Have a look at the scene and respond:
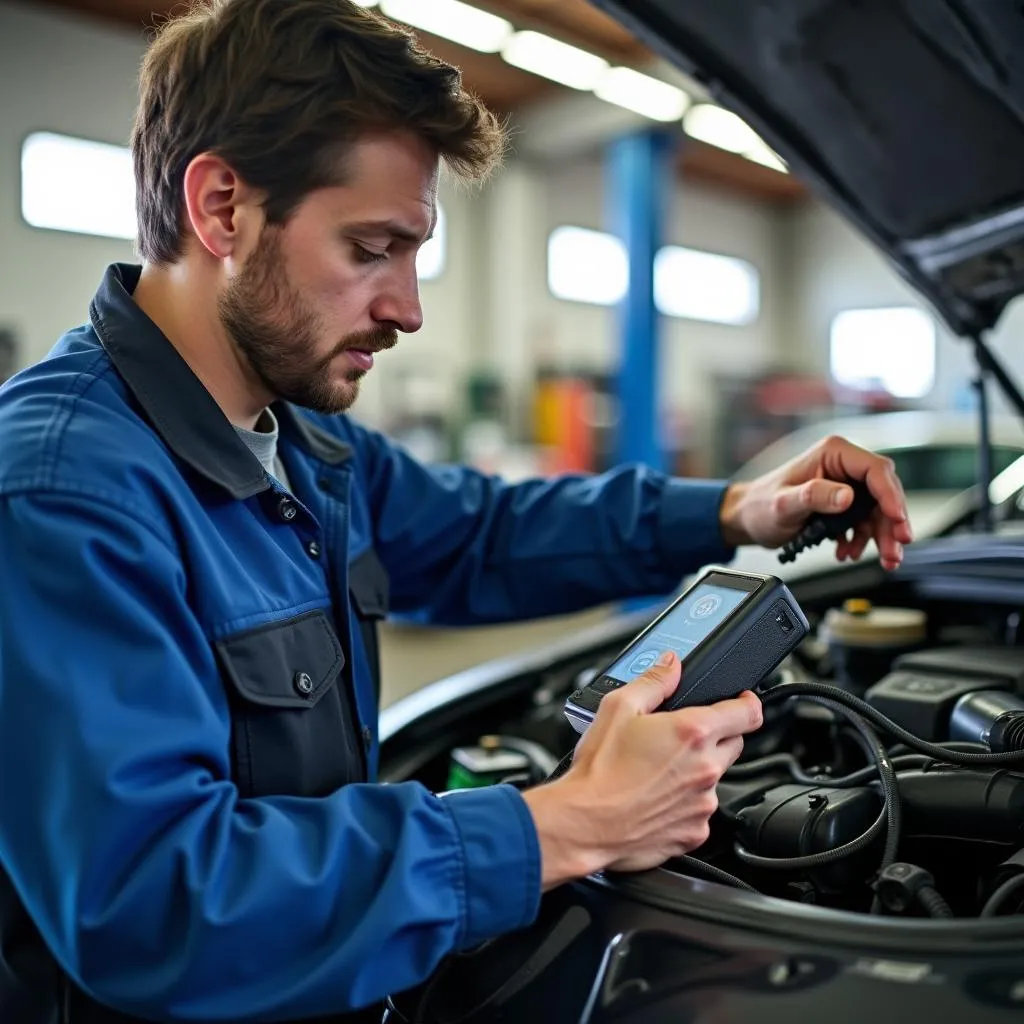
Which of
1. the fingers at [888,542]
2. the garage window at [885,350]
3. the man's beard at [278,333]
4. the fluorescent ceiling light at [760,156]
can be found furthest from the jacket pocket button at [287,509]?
the garage window at [885,350]

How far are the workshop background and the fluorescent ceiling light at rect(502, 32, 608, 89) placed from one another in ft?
0.05

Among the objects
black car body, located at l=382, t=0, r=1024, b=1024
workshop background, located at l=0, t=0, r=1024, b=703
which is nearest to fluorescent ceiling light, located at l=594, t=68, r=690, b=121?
workshop background, located at l=0, t=0, r=1024, b=703

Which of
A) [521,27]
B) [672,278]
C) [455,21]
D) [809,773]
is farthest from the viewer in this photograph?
[672,278]

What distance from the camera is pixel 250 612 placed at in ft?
3.03

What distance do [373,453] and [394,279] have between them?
1.64ft

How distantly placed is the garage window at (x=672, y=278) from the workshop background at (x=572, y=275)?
0.03 metres

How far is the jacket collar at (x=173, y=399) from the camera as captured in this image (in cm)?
94

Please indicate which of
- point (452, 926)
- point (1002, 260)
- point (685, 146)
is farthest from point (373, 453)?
point (685, 146)

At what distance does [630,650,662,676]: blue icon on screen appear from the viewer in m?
0.95

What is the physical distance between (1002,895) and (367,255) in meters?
0.77

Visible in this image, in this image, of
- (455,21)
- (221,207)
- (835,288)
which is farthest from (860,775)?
(835,288)

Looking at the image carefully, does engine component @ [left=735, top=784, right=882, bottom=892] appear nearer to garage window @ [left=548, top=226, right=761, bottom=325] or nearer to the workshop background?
the workshop background

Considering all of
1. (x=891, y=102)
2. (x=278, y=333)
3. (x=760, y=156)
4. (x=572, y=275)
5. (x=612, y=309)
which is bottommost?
(x=278, y=333)

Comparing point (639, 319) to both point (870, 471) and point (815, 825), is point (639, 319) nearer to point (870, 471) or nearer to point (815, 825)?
point (870, 471)
